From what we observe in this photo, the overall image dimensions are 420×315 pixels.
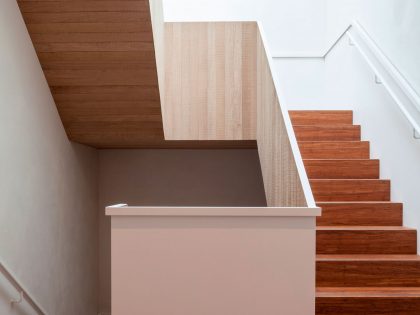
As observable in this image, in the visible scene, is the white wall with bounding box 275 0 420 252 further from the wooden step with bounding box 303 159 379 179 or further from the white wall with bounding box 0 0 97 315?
the white wall with bounding box 0 0 97 315

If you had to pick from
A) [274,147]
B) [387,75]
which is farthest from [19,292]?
[387,75]

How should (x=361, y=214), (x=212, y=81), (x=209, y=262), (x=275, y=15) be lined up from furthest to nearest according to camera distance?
(x=275, y=15) < (x=212, y=81) < (x=361, y=214) < (x=209, y=262)

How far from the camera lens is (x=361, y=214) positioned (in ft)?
11.6

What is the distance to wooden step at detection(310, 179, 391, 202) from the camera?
→ 12.3ft

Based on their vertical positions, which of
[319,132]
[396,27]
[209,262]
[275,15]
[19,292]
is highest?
[275,15]

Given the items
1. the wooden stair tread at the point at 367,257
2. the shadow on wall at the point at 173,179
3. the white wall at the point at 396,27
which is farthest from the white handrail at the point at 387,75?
the shadow on wall at the point at 173,179

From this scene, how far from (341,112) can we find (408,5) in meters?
1.55

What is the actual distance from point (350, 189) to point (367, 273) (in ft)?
3.07

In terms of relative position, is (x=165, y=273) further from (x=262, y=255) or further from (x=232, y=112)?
(x=232, y=112)

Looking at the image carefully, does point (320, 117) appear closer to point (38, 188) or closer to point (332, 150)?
point (332, 150)

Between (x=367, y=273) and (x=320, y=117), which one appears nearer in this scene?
(x=367, y=273)

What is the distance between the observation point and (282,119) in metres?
2.86

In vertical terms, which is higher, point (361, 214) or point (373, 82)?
point (373, 82)

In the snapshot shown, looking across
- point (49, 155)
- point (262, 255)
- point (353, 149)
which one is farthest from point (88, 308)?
point (262, 255)
